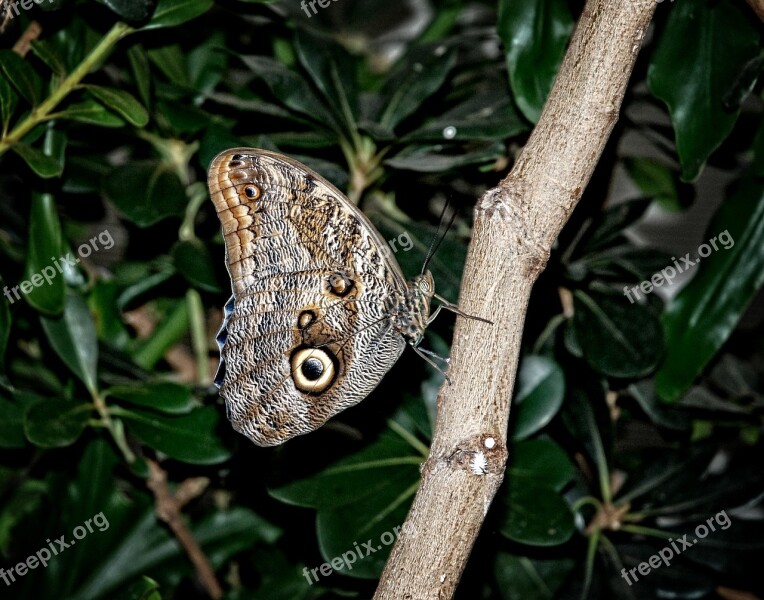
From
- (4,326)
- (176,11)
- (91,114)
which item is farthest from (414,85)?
(4,326)

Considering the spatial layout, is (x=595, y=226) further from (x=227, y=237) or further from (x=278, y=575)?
(x=278, y=575)

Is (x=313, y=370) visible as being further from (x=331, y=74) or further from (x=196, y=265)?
(x=331, y=74)

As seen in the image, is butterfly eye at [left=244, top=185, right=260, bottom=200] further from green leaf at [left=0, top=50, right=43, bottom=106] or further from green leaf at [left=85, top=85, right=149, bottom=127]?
green leaf at [left=0, top=50, right=43, bottom=106]

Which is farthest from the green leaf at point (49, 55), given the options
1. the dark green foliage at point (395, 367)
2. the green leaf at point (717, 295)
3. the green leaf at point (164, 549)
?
the green leaf at point (717, 295)

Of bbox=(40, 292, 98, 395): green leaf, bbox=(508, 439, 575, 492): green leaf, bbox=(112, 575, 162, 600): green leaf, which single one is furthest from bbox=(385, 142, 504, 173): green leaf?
bbox=(112, 575, 162, 600): green leaf

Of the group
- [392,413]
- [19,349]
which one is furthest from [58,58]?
[392,413]

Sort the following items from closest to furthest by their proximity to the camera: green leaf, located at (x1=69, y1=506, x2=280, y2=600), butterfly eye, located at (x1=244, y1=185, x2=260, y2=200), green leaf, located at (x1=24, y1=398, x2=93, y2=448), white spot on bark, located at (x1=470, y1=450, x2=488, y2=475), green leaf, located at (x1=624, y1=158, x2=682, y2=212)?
white spot on bark, located at (x1=470, y1=450, x2=488, y2=475) < butterfly eye, located at (x1=244, y1=185, x2=260, y2=200) < green leaf, located at (x1=24, y1=398, x2=93, y2=448) < green leaf, located at (x1=69, y1=506, x2=280, y2=600) < green leaf, located at (x1=624, y1=158, x2=682, y2=212)
